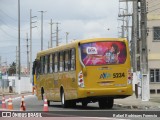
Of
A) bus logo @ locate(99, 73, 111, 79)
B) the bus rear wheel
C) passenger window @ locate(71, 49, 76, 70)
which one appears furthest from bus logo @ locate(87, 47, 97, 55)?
the bus rear wheel

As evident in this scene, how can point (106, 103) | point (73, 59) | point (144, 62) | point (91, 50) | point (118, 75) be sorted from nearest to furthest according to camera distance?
point (91, 50) → point (118, 75) → point (73, 59) → point (106, 103) → point (144, 62)

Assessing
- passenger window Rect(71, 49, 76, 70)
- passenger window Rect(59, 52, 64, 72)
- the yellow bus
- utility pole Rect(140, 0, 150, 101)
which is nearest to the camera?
the yellow bus

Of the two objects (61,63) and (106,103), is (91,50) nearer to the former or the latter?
(61,63)

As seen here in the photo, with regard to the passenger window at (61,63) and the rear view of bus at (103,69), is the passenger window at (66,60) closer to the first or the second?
the passenger window at (61,63)

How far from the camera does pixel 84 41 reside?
27422 millimetres

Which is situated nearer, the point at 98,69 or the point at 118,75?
the point at 98,69

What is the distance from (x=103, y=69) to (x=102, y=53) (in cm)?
79

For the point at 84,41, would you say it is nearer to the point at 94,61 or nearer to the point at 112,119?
the point at 94,61

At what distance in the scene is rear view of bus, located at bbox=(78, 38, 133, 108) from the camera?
27.3m

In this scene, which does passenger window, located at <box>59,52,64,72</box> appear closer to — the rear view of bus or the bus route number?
the rear view of bus

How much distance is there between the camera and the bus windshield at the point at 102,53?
27297 millimetres

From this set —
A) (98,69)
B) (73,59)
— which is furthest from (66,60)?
(98,69)

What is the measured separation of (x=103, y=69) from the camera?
27.5 meters

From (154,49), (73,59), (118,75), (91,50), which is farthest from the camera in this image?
(154,49)
